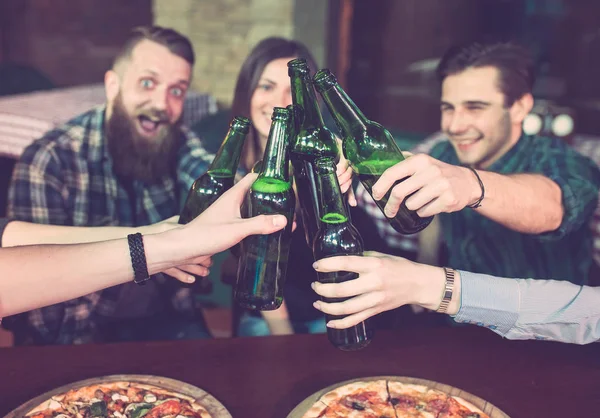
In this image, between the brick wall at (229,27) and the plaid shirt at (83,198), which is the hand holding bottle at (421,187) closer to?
the plaid shirt at (83,198)

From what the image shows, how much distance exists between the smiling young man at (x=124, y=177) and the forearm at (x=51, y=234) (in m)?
0.35

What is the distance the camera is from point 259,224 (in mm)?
975

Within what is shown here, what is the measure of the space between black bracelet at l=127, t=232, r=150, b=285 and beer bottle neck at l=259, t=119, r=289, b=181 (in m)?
0.26

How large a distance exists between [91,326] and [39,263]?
793 mm

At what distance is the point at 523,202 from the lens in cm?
143

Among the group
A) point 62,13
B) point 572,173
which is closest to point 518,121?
point 572,173

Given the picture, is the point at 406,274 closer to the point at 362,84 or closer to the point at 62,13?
the point at 362,84

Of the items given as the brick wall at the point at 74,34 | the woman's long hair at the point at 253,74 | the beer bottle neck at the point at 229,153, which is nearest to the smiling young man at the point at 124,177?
the woman's long hair at the point at 253,74

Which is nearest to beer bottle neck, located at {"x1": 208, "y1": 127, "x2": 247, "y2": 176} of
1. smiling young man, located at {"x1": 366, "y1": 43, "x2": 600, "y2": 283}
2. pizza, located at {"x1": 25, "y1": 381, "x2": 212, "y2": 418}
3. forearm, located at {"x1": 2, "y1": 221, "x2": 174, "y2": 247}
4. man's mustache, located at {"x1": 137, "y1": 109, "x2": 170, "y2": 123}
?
forearm, located at {"x1": 2, "y1": 221, "x2": 174, "y2": 247}

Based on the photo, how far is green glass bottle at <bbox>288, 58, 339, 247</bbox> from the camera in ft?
3.46

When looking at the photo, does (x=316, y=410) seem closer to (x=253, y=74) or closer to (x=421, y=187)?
(x=421, y=187)

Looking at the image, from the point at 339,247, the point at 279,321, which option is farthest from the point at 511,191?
the point at 279,321

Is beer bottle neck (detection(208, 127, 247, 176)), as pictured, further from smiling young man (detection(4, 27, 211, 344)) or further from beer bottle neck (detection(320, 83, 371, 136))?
smiling young man (detection(4, 27, 211, 344))

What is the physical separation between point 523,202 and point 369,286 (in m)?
0.65
